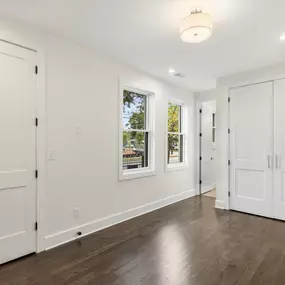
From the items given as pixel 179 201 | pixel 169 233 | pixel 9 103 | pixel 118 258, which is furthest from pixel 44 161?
pixel 179 201

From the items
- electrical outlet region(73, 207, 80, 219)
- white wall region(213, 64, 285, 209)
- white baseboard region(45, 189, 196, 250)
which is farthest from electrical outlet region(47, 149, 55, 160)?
white wall region(213, 64, 285, 209)

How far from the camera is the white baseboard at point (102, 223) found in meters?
2.86

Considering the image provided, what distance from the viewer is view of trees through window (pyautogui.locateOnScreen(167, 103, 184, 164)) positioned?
206 inches

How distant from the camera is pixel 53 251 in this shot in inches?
107

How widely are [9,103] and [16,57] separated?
0.52 meters

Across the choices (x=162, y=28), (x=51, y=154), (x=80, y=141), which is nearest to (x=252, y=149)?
(x=162, y=28)

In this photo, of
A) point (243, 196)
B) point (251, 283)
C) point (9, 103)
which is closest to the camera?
point (251, 283)

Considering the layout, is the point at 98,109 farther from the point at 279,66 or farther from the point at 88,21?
the point at 279,66

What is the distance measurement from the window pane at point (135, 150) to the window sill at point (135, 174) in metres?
0.13

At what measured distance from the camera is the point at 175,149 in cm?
544

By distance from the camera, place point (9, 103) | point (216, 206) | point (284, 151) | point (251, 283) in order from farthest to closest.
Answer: point (216, 206) → point (284, 151) → point (9, 103) → point (251, 283)

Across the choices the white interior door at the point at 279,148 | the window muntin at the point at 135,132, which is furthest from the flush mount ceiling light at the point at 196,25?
the white interior door at the point at 279,148

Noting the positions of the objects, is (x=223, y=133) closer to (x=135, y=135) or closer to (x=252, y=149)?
(x=252, y=149)

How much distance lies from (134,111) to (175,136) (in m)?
1.53
